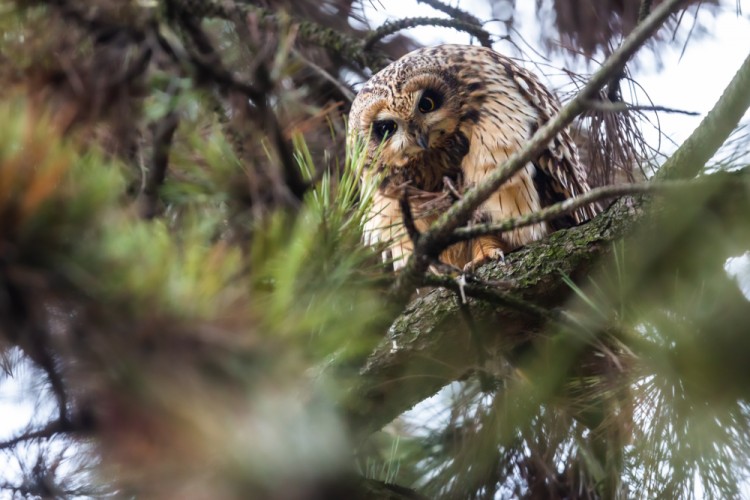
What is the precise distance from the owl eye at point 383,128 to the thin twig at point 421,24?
0.86ft

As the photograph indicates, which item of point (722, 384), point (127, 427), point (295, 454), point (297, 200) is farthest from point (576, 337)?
point (127, 427)

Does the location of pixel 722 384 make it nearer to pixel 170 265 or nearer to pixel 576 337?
pixel 576 337

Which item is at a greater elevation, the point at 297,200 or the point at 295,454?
the point at 297,200

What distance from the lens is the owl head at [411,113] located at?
2.41m

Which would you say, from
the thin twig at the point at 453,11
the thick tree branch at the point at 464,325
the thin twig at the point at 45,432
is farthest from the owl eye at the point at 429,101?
the thin twig at the point at 45,432

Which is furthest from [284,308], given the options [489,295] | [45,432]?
[489,295]

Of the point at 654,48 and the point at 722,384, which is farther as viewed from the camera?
the point at 654,48

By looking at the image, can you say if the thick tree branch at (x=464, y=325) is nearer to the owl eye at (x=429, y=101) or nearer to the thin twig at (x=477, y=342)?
the thin twig at (x=477, y=342)

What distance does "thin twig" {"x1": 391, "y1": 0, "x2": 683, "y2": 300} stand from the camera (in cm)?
116

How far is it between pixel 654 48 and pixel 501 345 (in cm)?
160

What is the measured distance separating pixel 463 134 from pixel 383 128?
0.24 m

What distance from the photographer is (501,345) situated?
168 centimetres

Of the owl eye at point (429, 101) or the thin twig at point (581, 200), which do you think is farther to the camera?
the owl eye at point (429, 101)

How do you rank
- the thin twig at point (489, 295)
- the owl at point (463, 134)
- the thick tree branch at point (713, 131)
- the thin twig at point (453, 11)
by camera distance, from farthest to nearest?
the thin twig at point (453, 11)
the owl at point (463, 134)
the thin twig at point (489, 295)
the thick tree branch at point (713, 131)
